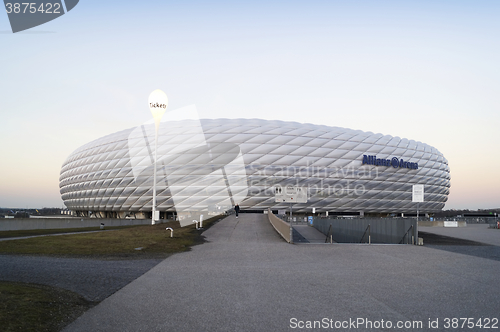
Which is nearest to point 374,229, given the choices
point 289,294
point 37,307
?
point 289,294

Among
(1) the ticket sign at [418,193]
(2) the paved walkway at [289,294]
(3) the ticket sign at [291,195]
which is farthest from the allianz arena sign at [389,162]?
(2) the paved walkway at [289,294]

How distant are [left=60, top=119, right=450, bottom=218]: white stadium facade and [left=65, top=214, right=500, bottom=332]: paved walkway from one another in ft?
168

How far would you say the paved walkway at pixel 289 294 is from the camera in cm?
619

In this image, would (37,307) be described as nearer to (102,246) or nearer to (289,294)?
(289,294)

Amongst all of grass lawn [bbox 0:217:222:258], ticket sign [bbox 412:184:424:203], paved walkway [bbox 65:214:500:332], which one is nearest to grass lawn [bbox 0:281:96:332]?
paved walkway [bbox 65:214:500:332]

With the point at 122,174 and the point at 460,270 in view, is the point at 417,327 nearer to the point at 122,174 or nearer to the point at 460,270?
the point at 460,270

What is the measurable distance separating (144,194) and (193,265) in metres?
59.3

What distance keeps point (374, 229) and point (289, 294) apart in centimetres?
2058

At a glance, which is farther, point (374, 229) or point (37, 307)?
point (374, 229)

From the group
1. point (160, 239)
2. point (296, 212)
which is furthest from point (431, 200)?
point (160, 239)

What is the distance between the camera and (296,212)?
72.4 m

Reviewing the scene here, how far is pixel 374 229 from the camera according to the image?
2706 cm

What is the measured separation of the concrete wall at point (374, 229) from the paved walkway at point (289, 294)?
8.78m

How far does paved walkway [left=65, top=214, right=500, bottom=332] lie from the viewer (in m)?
A: 6.19
